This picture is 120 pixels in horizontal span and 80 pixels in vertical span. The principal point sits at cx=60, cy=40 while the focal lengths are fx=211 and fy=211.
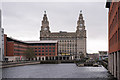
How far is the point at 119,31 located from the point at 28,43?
159912 millimetres

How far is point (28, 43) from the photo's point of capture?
632ft

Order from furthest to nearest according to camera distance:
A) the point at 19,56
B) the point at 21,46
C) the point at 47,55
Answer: the point at 47,55, the point at 21,46, the point at 19,56

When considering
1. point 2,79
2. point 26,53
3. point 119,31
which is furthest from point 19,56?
point 119,31

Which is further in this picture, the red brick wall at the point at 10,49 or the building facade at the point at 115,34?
the red brick wall at the point at 10,49

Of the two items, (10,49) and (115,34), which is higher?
(115,34)

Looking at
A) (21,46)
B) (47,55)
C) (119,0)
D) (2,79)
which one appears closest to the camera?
(119,0)

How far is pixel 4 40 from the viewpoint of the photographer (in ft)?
440

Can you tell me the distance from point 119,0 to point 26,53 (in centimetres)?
13723

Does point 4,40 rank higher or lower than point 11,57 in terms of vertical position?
higher

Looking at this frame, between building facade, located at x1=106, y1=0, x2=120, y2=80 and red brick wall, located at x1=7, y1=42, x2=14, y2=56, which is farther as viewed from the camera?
red brick wall, located at x1=7, y1=42, x2=14, y2=56

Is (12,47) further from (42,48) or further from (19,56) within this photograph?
(42,48)

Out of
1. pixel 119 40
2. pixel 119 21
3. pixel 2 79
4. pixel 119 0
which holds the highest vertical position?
pixel 119 0

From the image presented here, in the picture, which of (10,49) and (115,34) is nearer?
(115,34)

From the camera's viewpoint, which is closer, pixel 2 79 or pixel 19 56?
pixel 2 79
